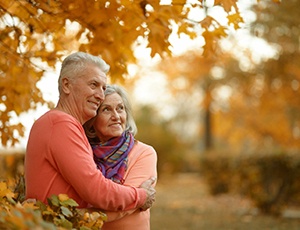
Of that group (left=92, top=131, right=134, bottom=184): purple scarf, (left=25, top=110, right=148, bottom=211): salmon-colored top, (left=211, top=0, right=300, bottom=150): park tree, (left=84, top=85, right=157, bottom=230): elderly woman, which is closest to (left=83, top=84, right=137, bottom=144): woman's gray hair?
(left=84, top=85, right=157, bottom=230): elderly woman

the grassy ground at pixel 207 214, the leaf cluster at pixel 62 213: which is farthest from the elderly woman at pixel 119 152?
the grassy ground at pixel 207 214

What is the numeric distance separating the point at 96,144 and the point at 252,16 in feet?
36.3

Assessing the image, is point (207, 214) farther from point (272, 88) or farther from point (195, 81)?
point (195, 81)

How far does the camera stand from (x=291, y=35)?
49.7ft

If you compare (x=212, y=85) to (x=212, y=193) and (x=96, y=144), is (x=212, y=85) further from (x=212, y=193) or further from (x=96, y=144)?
(x=96, y=144)

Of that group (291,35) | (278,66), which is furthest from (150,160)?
(278,66)

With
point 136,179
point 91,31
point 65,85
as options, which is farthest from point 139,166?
point 91,31

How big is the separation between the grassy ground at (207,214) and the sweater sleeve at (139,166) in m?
6.72

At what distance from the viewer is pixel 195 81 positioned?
24.1 metres

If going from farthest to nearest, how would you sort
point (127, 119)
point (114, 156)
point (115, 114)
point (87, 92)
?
point (127, 119) → point (115, 114) → point (114, 156) → point (87, 92)

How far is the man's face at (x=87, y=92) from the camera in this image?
3336 millimetres

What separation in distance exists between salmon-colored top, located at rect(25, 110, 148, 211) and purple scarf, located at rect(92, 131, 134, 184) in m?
0.19

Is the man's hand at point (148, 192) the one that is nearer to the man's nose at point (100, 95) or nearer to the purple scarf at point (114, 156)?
the purple scarf at point (114, 156)

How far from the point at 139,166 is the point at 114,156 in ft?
0.56
